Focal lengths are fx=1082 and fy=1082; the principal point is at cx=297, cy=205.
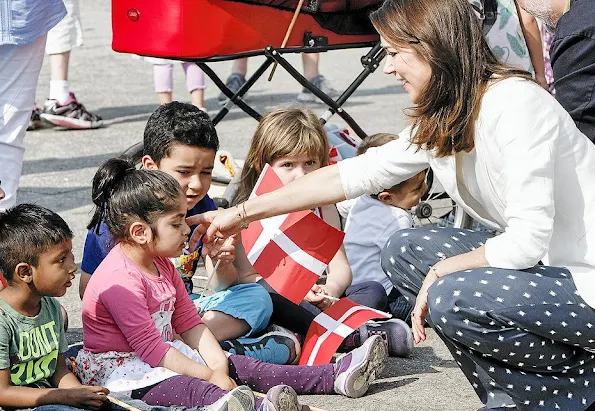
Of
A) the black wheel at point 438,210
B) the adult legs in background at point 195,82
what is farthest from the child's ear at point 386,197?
the adult legs in background at point 195,82

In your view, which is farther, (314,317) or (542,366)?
(314,317)

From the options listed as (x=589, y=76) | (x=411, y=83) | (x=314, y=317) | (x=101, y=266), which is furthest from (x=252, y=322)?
(x=589, y=76)

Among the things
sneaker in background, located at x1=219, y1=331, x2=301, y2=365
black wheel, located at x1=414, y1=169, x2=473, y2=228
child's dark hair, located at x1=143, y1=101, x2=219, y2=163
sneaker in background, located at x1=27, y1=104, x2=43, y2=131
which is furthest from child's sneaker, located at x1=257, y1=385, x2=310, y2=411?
sneaker in background, located at x1=27, y1=104, x2=43, y2=131

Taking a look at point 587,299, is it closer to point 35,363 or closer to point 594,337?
point 594,337

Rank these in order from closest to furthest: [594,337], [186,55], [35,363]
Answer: [594,337] → [35,363] → [186,55]

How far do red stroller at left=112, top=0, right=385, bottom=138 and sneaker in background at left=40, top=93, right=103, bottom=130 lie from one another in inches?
117

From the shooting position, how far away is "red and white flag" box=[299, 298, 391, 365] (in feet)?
12.0

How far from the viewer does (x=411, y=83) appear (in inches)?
120

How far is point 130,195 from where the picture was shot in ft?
10.8

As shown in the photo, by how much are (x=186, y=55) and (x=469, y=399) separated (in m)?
1.93

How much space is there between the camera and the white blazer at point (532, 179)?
2.82m

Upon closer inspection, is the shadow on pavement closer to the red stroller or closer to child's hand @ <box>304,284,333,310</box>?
the red stroller

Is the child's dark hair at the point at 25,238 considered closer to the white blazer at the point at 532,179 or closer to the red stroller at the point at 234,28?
the white blazer at the point at 532,179

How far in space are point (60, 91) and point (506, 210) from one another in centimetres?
519
